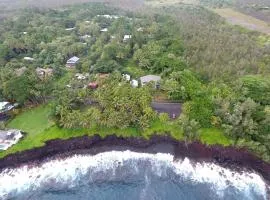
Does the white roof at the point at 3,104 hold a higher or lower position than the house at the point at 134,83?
lower

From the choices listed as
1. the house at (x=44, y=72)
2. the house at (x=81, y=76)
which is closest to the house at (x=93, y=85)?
the house at (x=81, y=76)

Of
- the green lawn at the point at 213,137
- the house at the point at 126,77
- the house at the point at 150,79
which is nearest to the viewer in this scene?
the green lawn at the point at 213,137

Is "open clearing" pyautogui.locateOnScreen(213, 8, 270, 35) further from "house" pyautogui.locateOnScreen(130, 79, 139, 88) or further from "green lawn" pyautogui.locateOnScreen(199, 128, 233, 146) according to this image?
"green lawn" pyautogui.locateOnScreen(199, 128, 233, 146)

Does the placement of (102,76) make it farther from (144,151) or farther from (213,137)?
(213,137)

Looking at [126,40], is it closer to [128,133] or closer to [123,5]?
[128,133]

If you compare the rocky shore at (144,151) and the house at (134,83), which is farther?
the house at (134,83)

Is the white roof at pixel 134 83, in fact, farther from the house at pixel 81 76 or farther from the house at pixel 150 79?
the house at pixel 81 76

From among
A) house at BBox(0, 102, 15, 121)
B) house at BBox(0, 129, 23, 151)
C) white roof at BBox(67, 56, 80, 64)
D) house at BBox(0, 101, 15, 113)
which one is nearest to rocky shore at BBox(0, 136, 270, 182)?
house at BBox(0, 129, 23, 151)
